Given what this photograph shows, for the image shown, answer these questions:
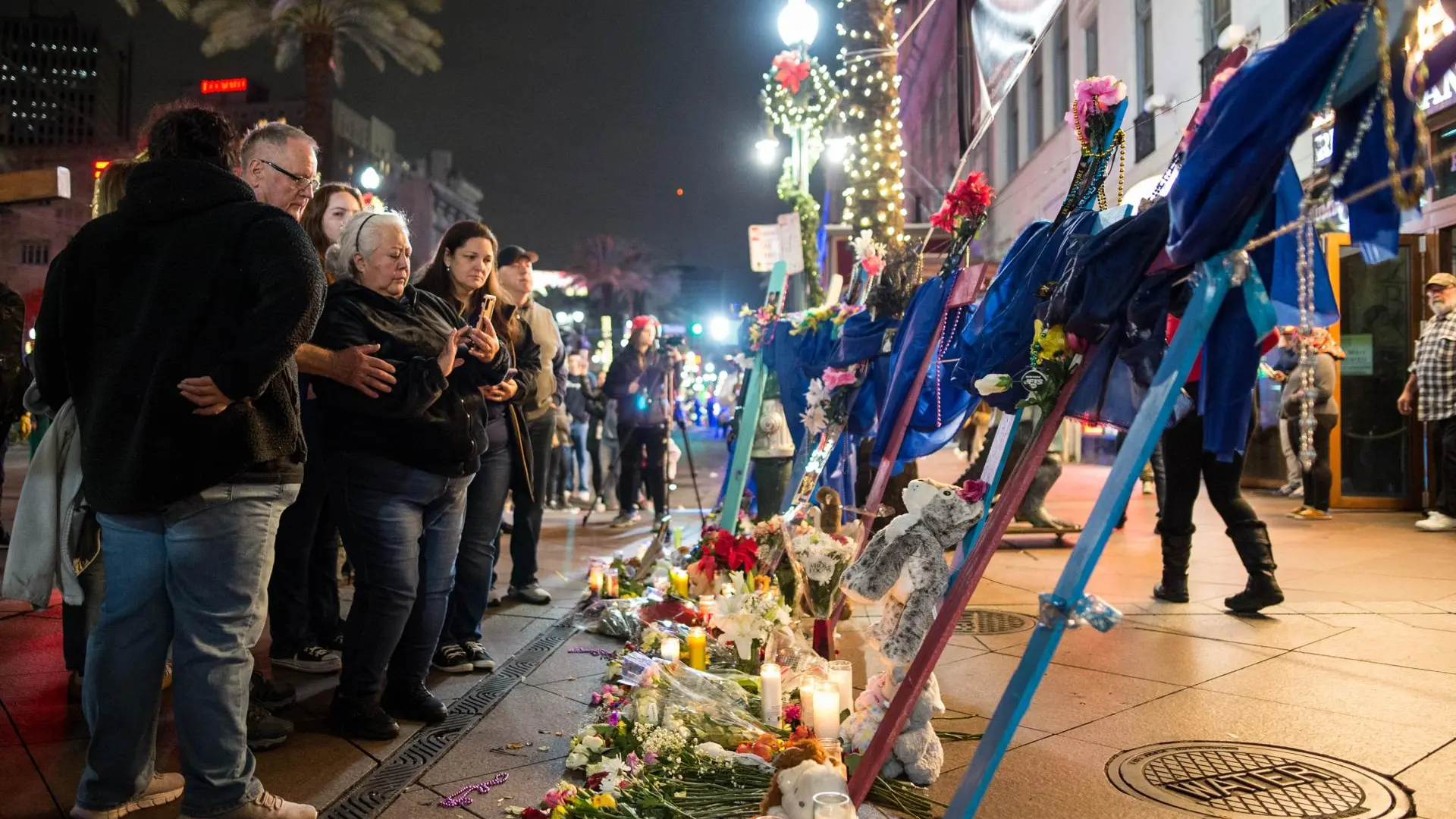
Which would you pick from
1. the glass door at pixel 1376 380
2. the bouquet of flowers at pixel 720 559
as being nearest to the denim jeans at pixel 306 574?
the bouquet of flowers at pixel 720 559

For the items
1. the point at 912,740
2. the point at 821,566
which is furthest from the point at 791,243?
the point at 912,740

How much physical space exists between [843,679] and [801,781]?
886 millimetres

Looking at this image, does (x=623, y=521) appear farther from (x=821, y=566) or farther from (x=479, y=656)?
(x=821, y=566)

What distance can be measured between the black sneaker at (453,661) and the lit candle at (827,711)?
1.89m

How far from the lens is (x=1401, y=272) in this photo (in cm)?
923

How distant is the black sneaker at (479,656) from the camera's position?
A: 4.24 m

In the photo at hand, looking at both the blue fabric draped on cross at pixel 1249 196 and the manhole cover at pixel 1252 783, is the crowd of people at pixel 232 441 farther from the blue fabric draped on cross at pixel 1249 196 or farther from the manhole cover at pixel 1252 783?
the manhole cover at pixel 1252 783

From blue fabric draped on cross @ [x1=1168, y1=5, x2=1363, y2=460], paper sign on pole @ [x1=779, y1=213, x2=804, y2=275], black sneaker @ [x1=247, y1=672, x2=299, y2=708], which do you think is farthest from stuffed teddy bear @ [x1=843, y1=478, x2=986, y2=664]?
paper sign on pole @ [x1=779, y1=213, x2=804, y2=275]

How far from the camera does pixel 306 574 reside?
4141 millimetres

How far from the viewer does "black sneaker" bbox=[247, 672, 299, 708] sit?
3453 mm

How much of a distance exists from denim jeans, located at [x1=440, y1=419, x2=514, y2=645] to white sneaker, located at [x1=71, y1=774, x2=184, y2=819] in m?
1.34

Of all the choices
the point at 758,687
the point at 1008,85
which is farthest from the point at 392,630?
the point at 1008,85

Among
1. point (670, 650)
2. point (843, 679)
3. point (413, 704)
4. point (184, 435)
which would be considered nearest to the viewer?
point (184, 435)

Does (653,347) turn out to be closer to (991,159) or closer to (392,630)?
(392,630)
